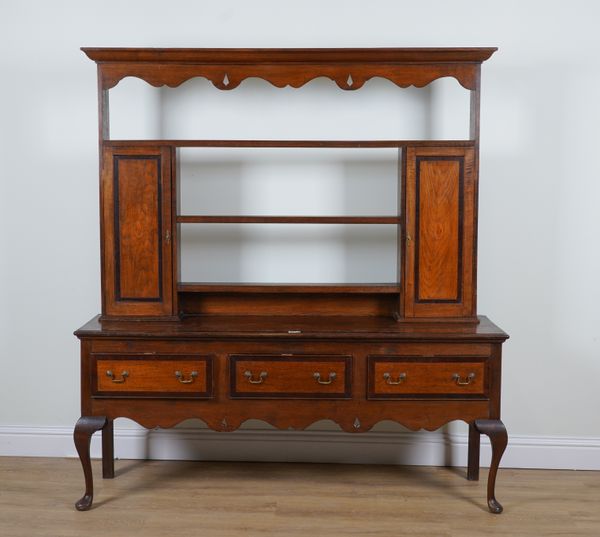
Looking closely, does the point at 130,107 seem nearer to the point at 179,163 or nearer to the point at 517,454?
the point at 179,163

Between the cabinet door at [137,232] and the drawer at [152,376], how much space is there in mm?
243

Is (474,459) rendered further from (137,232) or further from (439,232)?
(137,232)

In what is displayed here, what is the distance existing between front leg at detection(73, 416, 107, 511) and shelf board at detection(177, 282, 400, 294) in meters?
0.61

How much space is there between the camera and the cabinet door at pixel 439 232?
291 centimetres

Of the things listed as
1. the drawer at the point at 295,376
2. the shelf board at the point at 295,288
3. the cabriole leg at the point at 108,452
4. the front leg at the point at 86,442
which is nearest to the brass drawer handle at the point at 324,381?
the drawer at the point at 295,376

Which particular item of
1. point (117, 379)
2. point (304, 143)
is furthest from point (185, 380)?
point (304, 143)

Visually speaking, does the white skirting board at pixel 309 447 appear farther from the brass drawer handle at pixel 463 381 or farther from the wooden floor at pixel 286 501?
the brass drawer handle at pixel 463 381

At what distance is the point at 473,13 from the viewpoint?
10.4ft

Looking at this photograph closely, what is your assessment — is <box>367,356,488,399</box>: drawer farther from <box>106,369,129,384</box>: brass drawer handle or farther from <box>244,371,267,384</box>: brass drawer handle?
<box>106,369,129,384</box>: brass drawer handle

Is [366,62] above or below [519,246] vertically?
above

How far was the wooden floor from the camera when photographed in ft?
8.80

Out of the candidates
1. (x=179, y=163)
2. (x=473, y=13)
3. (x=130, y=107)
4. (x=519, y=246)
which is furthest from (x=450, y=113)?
(x=130, y=107)

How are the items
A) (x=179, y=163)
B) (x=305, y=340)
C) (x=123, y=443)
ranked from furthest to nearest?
(x=123, y=443), (x=179, y=163), (x=305, y=340)

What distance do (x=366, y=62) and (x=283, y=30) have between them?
0.50 m
